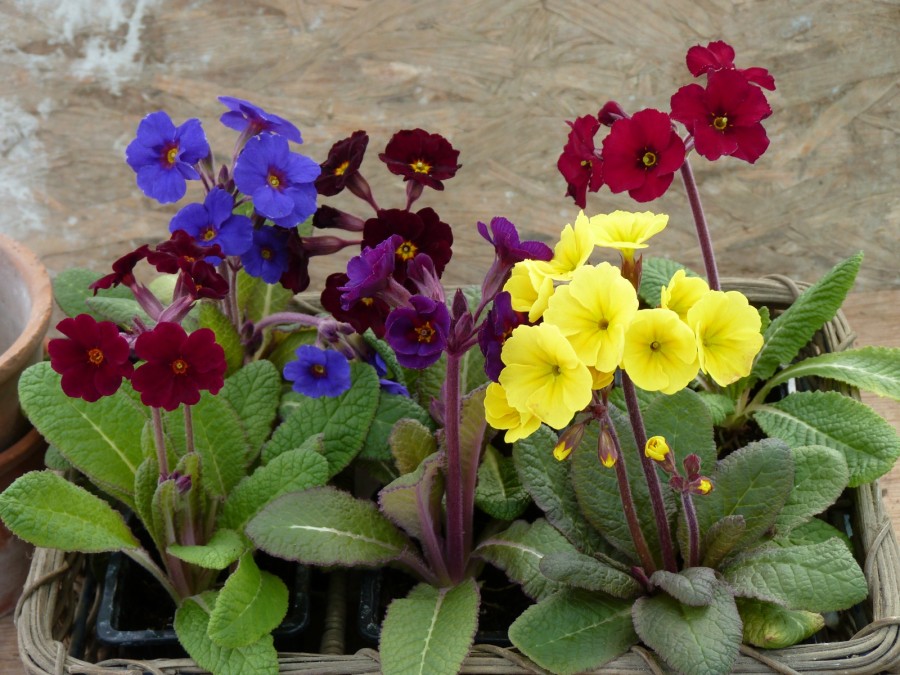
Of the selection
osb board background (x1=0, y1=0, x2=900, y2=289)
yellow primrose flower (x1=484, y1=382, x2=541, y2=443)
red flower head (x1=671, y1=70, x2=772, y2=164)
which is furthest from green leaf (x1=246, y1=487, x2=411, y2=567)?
osb board background (x1=0, y1=0, x2=900, y2=289)

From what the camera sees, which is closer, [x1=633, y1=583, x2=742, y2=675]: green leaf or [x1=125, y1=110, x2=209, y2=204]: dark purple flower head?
[x1=633, y1=583, x2=742, y2=675]: green leaf

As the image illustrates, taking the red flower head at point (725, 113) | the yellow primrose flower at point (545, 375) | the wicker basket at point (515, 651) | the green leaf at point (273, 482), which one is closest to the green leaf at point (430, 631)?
the wicker basket at point (515, 651)

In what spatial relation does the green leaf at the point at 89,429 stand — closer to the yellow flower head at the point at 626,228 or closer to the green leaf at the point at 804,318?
the yellow flower head at the point at 626,228

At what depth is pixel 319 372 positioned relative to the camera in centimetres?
114

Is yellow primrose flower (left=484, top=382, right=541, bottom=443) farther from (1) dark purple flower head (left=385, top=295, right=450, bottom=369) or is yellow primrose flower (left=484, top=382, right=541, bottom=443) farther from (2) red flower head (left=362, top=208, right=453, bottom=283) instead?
(2) red flower head (left=362, top=208, right=453, bottom=283)

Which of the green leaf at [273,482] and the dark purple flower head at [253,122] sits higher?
the dark purple flower head at [253,122]

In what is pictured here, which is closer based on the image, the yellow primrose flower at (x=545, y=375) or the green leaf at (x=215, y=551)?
the yellow primrose flower at (x=545, y=375)

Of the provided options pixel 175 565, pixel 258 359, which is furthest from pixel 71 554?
pixel 258 359

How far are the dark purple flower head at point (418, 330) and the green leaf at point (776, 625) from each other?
15.1 inches

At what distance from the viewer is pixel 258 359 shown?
1302 millimetres

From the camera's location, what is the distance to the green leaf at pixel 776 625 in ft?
3.24

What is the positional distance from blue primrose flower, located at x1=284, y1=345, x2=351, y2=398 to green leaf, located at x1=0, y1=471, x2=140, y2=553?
0.22 m

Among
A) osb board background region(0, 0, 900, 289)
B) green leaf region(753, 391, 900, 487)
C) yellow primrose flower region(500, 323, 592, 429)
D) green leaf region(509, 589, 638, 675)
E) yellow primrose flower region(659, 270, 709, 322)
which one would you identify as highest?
osb board background region(0, 0, 900, 289)

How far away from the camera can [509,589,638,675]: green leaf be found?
3.19 ft
